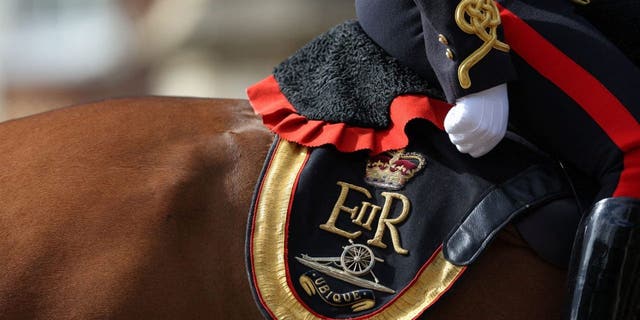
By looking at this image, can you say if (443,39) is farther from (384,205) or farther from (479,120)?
(384,205)

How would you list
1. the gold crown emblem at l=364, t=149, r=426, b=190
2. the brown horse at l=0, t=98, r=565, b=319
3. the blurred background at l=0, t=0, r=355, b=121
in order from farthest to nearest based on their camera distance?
the blurred background at l=0, t=0, r=355, b=121
the gold crown emblem at l=364, t=149, r=426, b=190
the brown horse at l=0, t=98, r=565, b=319

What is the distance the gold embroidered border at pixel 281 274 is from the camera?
1638mm

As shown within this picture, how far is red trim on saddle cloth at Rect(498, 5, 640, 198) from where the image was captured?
1635 mm

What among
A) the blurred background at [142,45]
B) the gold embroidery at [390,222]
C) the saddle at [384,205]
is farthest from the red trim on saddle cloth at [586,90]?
the blurred background at [142,45]

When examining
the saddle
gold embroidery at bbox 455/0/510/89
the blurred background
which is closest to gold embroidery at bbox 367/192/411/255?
the saddle

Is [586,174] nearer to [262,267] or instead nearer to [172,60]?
[262,267]

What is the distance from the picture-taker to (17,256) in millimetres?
1584

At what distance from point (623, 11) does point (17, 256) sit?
3.98 ft

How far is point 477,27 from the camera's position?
1.65 metres

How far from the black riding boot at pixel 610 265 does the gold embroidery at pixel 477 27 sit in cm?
33

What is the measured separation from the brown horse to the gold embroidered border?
3 centimetres

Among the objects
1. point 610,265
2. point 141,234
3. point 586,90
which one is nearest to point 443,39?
point 586,90

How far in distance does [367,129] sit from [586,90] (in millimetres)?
402

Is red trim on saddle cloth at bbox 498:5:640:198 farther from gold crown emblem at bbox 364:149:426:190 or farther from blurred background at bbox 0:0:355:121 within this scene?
blurred background at bbox 0:0:355:121
